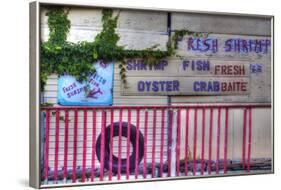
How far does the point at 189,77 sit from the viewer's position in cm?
941

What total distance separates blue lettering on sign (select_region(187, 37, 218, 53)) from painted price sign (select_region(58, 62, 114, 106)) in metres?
1.28

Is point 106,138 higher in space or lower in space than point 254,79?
lower

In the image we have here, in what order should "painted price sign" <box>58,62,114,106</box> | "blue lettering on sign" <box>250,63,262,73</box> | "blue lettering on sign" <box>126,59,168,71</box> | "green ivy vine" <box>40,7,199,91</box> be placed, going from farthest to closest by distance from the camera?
"blue lettering on sign" <box>250,63,262,73</box> → "blue lettering on sign" <box>126,59,168,71</box> → "painted price sign" <box>58,62,114,106</box> → "green ivy vine" <box>40,7,199,91</box>

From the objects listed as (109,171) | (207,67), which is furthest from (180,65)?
(109,171)

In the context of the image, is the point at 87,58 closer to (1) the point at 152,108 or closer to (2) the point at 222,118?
(1) the point at 152,108

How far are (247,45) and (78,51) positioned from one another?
106 inches

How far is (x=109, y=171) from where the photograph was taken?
352 inches

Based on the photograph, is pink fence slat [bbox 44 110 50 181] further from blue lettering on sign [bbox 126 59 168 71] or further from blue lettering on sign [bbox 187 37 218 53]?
blue lettering on sign [bbox 187 37 218 53]

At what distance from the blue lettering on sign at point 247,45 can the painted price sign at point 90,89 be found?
191 cm

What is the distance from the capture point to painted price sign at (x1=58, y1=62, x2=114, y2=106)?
28.6 ft

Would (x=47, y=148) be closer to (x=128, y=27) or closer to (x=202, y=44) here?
(x=128, y=27)

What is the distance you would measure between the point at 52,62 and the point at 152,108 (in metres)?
1.58

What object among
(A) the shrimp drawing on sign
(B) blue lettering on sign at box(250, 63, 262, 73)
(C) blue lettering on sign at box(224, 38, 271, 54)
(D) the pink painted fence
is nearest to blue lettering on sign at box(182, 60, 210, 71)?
(C) blue lettering on sign at box(224, 38, 271, 54)

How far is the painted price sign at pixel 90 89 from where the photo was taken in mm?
8719
